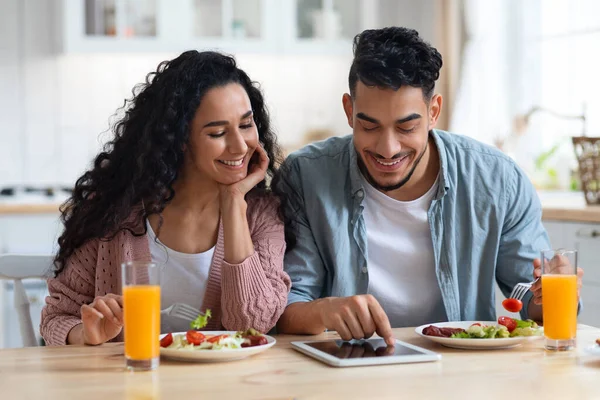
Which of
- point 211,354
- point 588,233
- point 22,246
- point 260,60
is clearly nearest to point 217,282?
point 211,354

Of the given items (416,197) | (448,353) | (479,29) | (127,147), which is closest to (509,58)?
(479,29)

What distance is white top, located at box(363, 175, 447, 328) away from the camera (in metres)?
2.16

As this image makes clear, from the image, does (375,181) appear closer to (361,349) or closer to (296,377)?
(361,349)

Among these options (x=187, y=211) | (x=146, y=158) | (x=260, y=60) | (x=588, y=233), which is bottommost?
(x=588, y=233)

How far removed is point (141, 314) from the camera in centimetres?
144

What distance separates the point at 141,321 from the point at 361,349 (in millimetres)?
404

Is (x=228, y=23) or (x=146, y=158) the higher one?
(x=228, y=23)

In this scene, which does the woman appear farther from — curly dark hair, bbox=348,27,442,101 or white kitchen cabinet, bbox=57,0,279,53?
white kitchen cabinet, bbox=57,0,279,53

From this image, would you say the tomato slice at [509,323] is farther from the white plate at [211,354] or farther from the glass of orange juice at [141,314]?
the glass of orange juice at [141,314]

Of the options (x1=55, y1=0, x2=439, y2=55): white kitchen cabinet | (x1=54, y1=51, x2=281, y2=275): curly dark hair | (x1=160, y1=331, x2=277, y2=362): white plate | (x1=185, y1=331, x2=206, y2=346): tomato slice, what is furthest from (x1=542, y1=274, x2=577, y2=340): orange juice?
(x1=55, y1=0, x2=439, y2=55): white kitchen cabinet

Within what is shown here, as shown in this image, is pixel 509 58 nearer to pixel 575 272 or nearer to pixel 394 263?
pixel 394 263

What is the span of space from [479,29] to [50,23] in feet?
7.32

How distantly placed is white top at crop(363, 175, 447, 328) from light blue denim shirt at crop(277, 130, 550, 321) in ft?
0.10

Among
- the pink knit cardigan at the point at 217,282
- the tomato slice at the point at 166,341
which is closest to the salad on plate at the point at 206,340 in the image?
the tomato slice at the point at 166,341
